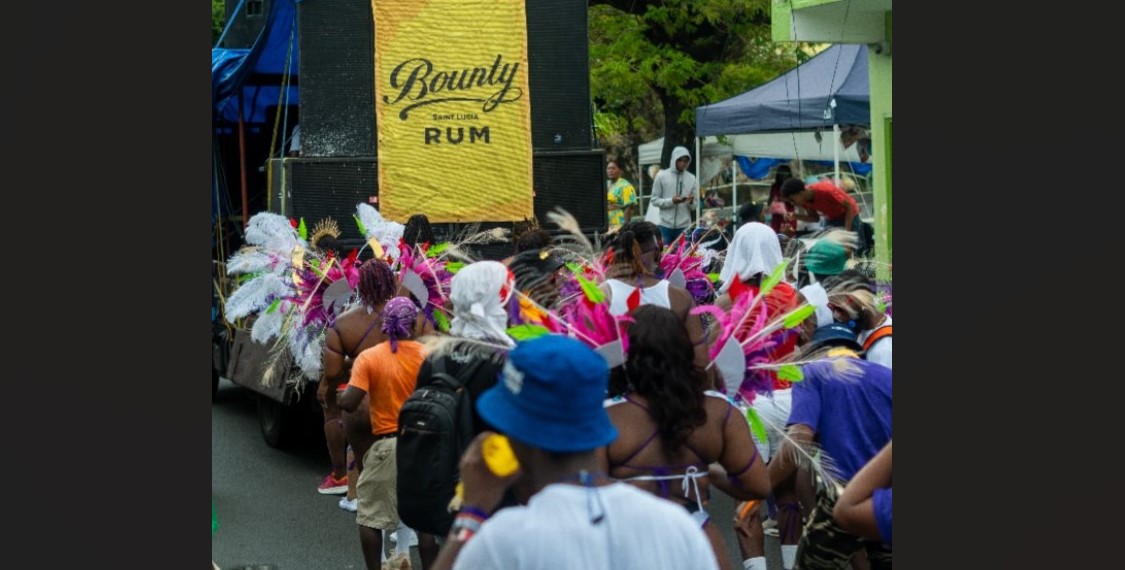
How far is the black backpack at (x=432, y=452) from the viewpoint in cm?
481

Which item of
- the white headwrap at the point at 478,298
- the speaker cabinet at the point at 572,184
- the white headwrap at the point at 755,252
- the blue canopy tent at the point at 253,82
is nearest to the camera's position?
the white headwrap at the point at 478,298

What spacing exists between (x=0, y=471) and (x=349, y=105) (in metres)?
7.51

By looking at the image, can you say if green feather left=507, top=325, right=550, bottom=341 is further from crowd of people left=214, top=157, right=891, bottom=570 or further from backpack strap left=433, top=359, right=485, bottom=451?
backpack strap left=433, top=359, right=485, bottom=451

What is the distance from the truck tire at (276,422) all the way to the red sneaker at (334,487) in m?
1.20

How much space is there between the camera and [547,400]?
289 cm

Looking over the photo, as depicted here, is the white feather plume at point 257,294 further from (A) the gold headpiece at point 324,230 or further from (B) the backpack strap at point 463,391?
(B) the backpack strap at point 463,391

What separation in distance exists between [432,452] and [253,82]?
8.53 meters

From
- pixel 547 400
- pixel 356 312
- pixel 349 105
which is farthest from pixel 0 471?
pixel 349 105

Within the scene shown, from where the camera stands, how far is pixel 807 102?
15.3m

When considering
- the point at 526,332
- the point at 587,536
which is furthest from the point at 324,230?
the point at 587,536

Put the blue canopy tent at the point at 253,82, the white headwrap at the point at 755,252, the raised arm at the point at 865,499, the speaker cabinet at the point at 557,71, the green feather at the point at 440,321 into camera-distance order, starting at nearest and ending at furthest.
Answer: the raised arm at the point at 865,499 < the green feather at the point at 440,321 < the white headwrap at the point at 755,252 < the speaker cabinet at the point at 557,71 < the blue canopy tent at the point at 253,82

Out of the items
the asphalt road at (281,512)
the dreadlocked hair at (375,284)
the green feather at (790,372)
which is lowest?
the asphalt road at (281,512)

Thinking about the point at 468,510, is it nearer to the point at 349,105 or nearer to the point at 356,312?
the point at 356,312

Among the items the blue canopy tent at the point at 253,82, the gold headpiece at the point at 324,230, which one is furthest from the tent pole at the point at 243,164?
the gold headpiece at the point at 324,230
